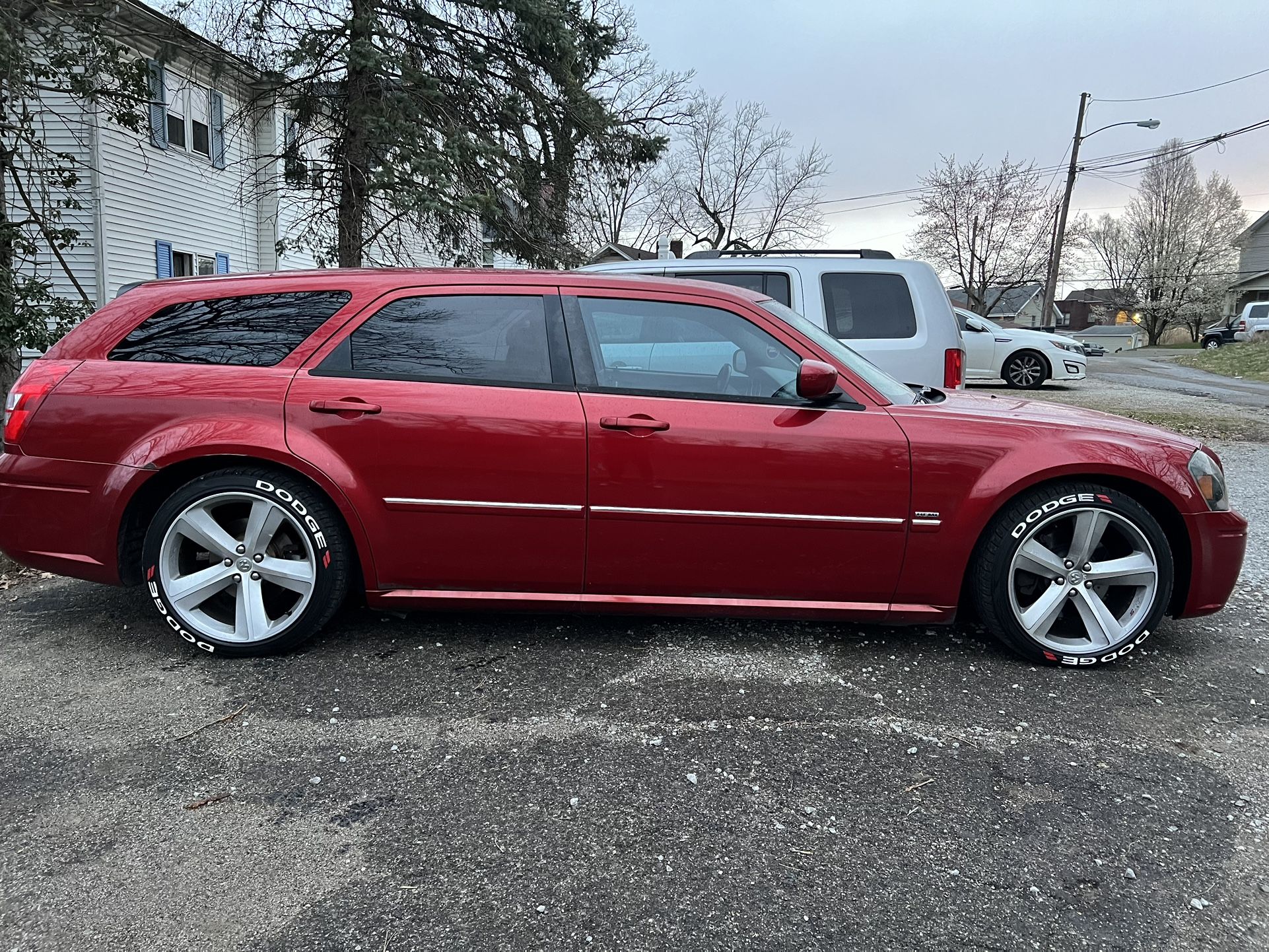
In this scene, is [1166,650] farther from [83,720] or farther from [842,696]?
[83,720]

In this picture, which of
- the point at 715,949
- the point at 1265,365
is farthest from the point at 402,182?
the point at 1265,365

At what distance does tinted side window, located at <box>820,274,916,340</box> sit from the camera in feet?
21.1

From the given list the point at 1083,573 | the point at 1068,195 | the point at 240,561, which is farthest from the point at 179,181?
the point at 1068,195

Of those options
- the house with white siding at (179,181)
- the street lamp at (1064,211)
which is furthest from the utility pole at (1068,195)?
the house with white siding at (179,181)

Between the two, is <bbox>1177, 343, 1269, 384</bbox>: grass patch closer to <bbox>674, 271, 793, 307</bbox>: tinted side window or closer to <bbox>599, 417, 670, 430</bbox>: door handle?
<bbox>674, 271, 793, 307</bbox>: tinted side window

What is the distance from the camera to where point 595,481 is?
3.43 meters

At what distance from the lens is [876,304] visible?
6.47m

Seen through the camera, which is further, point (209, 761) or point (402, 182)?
point (402, 182)

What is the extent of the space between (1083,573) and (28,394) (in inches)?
174

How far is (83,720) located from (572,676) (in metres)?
1.75

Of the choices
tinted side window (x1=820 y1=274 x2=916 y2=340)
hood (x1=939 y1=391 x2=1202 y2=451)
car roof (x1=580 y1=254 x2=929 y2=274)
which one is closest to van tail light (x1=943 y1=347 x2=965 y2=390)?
tinted side window (x1=820 y1=274 x2=916 y2=340)

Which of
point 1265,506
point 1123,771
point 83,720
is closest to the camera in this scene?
point 1123,771

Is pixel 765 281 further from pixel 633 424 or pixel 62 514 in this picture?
pixel 62 514

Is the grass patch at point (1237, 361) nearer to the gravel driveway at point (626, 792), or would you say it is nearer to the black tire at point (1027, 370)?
the black tire at point (1027, 370)
